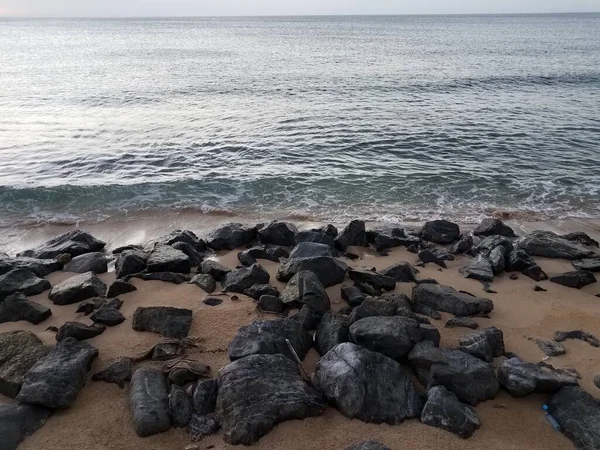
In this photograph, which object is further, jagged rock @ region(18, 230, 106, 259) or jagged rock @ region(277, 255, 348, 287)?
jagged rock @ region(18, 230, 106, 259)

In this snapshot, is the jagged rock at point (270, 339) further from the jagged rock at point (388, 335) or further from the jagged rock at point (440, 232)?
the jagged rock at point (440, 232)

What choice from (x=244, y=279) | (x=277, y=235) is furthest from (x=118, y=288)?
(x=277, y=235)

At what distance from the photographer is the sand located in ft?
19.4

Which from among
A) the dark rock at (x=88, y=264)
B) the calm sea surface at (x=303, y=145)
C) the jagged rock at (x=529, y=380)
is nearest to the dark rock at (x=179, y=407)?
the jagged rock at (x=529, y=380)

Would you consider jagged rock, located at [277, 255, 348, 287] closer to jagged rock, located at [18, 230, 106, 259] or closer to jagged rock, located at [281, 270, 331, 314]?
jagged rock, located at [281, 270, 331, 314]

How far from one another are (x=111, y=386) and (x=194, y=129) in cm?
2018

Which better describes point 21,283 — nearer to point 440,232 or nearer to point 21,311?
point 21,311

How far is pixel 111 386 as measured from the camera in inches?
270

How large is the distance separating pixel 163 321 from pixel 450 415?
15.8 feet

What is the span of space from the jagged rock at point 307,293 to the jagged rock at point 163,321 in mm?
1873

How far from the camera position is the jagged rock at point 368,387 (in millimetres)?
6215

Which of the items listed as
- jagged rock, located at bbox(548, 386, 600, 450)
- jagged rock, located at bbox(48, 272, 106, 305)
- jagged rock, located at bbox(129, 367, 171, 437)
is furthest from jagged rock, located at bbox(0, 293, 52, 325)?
jagged rock, located at bbox(548, 386, 600, 450)

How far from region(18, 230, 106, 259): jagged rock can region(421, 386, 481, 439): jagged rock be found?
30.4 feet

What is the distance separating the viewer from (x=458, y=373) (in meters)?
6.67
